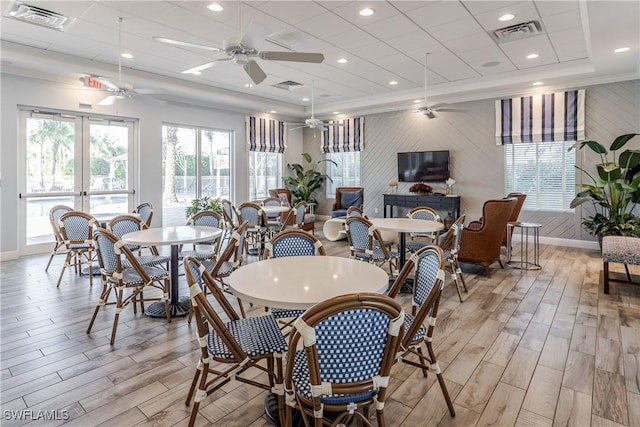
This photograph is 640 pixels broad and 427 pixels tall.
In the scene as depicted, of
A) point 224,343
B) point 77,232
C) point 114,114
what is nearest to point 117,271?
point 224,343

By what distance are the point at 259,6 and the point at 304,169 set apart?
6.90 m

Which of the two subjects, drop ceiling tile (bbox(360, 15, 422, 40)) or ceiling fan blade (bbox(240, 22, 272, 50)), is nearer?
ceiling fan blade (bbox(240, 22, 272, 50))

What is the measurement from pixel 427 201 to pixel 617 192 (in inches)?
129

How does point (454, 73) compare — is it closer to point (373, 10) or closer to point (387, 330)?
point (373, 10)

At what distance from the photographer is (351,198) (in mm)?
9180

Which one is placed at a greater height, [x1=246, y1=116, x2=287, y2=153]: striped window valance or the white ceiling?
the white ceiling

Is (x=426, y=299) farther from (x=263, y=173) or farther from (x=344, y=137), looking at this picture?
(x=263, y=173)

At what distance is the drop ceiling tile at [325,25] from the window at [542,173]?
4.74 metres

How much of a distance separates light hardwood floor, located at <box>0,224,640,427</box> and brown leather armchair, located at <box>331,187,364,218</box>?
200 inches

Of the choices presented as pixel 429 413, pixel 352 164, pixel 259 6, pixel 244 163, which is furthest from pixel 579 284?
pixel 244 163

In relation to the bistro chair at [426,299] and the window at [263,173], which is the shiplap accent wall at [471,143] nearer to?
the window at [263,173]

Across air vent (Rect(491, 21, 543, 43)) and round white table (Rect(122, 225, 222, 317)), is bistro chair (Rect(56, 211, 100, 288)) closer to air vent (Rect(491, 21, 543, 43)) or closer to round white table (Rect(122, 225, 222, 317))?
round white table (Rect(122, 225, 222, 317))

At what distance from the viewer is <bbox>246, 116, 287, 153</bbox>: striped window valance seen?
9.29 meters

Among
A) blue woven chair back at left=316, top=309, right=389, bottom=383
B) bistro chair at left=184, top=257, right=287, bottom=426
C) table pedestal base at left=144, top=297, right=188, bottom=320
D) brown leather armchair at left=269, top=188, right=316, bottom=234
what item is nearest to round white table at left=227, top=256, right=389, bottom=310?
bistro chair at left=184, top=257, right=287, bottom=426
